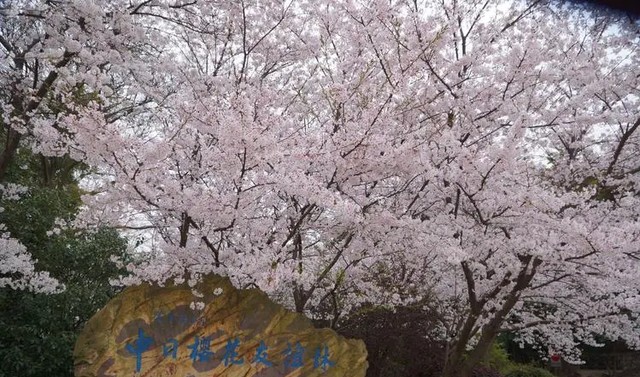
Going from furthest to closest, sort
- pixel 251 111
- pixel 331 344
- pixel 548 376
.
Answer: pixel 548 376 → pixel 331 344 → pixel 251 111

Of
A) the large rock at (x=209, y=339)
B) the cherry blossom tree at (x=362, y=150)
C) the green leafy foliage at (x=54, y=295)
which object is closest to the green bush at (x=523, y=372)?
the cherry blossom tree at (x=362, y=150)

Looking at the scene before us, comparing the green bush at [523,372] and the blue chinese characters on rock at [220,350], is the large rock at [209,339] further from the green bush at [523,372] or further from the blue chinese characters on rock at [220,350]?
the green bush at [523,372]

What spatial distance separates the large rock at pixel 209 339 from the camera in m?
4.83

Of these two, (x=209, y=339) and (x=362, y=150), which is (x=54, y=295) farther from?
(x=362, y=150)

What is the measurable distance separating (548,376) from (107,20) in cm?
1094

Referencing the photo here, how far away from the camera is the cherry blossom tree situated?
4379 mm

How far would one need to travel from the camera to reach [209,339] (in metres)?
5.01

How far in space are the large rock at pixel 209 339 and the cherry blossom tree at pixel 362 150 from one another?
1.16 feet

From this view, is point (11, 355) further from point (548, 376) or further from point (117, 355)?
point (548, 376)

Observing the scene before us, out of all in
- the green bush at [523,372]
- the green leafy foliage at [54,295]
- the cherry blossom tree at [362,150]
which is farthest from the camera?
the green bush at [523,372]

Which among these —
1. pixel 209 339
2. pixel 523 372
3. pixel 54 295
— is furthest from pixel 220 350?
pixel 523 372

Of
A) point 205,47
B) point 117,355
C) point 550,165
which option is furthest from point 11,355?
point 550,165

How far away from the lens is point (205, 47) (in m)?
6.93

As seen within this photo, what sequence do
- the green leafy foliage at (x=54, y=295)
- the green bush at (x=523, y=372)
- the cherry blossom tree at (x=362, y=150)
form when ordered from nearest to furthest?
1. the cherry blossom tree at (x=362, y=150)
2. the green leafy foliage at (x=54, y=295)
3. the green bush at (x=523, y=372)
